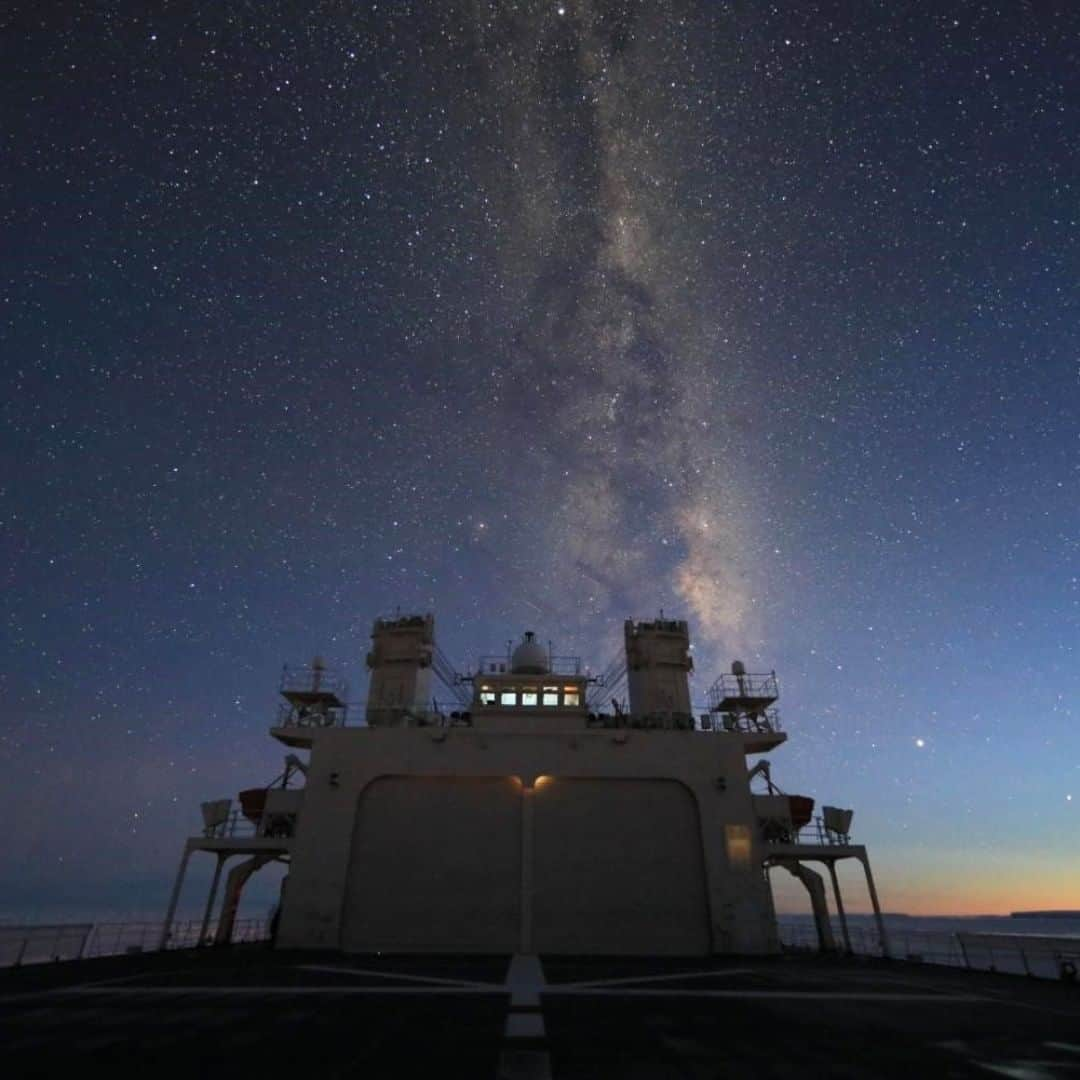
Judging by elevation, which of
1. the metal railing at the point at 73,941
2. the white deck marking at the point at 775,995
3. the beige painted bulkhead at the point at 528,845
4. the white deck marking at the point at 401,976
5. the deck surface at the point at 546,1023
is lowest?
the deck surface at the point at 546,1023

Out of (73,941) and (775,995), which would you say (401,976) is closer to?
(775,995)

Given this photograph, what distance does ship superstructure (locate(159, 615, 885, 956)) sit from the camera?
19.8m

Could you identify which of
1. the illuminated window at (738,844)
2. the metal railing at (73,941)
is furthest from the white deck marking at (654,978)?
the metal railing at (73,941)

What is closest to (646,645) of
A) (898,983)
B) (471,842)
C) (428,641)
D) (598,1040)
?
(428,641)

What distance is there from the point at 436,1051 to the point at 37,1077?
11.6 feet

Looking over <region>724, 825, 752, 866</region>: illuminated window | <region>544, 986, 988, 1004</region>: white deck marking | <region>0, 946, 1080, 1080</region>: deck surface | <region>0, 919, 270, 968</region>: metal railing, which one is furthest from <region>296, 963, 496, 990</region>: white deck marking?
<region>724, 825, 752, 866</region>: illuminated window

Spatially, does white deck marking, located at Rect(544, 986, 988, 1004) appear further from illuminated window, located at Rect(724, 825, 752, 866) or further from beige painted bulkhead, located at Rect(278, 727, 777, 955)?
illuminated window, located at Rect(724, 825, 752, 866)

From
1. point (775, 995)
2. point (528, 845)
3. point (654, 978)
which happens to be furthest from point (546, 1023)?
point (528, 845)

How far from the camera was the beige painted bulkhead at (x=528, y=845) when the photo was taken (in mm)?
19719

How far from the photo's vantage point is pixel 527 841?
20516 mm

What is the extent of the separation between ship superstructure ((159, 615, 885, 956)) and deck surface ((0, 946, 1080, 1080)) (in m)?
4.89

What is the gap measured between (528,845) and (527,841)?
0.12 meters

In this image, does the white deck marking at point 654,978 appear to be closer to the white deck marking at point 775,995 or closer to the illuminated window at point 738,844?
the white deck marking at point 775,995

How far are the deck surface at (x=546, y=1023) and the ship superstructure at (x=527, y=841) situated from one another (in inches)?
193
